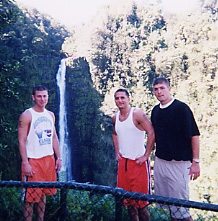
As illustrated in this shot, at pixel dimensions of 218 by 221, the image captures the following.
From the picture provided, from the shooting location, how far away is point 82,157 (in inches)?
747

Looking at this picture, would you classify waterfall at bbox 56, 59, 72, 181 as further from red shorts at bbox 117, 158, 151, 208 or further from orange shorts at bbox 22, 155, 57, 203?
red shorts at bbox 117, 158, 151, 208

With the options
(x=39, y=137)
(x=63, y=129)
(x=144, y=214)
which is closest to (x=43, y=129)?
(x=39, y=137)

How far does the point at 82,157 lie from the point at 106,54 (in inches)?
436

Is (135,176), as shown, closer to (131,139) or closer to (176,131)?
(131,139)

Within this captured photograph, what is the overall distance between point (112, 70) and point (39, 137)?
19314 mm

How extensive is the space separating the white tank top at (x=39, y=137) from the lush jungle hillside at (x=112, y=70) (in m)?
11.6

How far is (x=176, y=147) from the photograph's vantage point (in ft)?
7.35

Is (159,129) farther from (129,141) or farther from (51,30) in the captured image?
(51,30)

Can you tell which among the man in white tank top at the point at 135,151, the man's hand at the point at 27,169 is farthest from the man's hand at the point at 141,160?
the man's hand at the point at 27,169

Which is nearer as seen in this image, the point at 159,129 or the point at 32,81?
the point at 159,129

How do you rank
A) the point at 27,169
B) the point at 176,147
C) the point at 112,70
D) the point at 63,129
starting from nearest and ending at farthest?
the point at 176,147 < the point at 27,169 < the point at 63,129 < the point at 112,70

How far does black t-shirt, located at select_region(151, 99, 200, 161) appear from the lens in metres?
2.19

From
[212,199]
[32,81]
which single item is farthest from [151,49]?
[212,199]

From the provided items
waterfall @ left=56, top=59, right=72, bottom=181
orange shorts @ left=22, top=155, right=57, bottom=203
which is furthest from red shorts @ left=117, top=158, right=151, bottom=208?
waterfall @ left=56, top=59, right=72, bottom=181
